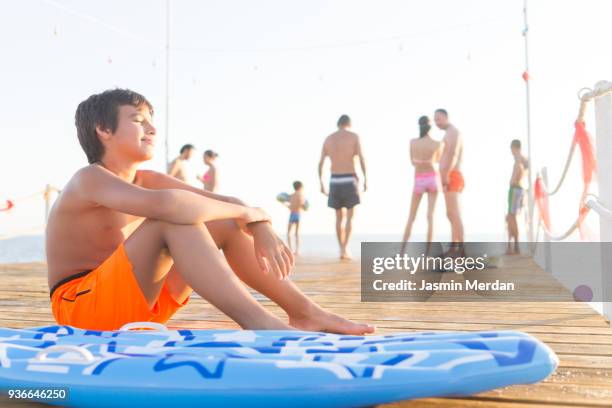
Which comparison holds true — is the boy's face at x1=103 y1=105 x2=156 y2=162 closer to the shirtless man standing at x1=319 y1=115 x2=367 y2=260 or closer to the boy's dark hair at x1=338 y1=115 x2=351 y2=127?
the shirtless man standing at x1=319 y1=115 x2=367 y2=260

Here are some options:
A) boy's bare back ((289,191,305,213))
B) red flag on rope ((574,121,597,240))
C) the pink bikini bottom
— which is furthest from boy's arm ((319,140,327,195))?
red flag on rope ((574,121,597,240))

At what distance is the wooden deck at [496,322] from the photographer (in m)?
1.32

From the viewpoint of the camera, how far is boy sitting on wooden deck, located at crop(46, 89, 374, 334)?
1.60 meters

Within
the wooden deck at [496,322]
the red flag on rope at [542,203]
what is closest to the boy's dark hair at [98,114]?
the wooden deck at [496,322]

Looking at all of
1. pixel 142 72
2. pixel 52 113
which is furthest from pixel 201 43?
pixel 52 113

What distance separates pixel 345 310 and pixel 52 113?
50.3ft

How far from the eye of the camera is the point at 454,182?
217 inches

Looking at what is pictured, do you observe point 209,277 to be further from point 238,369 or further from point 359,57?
point 359,57

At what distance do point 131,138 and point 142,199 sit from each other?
1.01 feet

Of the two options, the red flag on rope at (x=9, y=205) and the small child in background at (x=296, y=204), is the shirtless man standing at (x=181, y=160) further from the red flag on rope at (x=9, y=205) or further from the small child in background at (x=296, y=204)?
the small child in background at (x=296, y=204)

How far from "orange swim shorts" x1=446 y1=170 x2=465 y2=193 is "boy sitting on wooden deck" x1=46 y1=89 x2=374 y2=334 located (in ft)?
12.6

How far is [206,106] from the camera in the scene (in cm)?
1939

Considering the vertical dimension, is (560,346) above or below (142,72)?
below

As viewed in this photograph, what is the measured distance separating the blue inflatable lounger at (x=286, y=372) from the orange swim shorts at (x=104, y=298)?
29 centimetres
